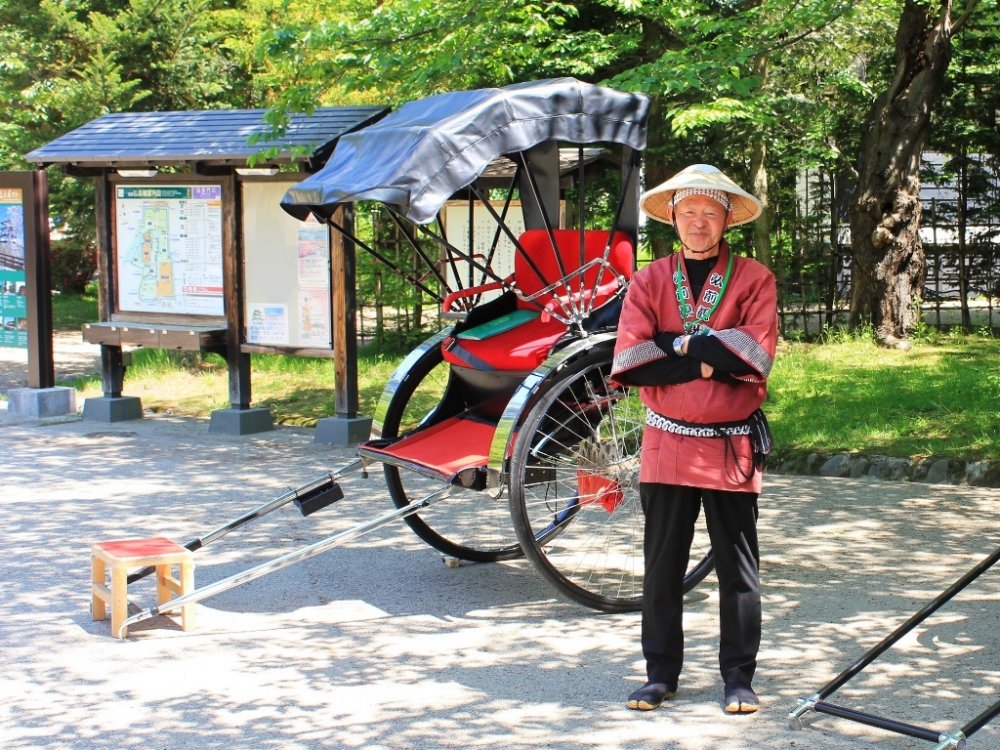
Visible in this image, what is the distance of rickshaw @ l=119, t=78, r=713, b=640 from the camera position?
5.44 m

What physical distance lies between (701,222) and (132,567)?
8.98 ft

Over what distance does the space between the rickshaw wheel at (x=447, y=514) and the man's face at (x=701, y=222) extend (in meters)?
1.60

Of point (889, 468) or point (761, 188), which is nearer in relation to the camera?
point (889, 468)

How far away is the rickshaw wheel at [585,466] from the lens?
5.34 m

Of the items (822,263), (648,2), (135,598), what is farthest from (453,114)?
(822,263)

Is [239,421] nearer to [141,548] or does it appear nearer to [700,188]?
[141,548]

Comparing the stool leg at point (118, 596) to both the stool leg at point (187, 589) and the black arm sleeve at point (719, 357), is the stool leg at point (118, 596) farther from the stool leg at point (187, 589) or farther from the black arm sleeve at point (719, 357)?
the black arm sleeve at point (719, 357)

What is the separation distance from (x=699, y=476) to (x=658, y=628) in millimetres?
558

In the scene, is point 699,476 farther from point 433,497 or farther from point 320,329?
point 320,329

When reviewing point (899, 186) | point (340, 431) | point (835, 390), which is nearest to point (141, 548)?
point (340, 431)

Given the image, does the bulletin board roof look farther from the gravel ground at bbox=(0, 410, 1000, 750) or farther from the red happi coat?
the red happi coat

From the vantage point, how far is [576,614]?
5.56 meters

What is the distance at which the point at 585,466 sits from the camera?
5.79 m

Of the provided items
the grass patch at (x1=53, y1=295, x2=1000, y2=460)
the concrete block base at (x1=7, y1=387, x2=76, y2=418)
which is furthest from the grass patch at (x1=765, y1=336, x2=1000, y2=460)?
the concrete block base at (x1=7, y1=387, x2=76, y2=418)
